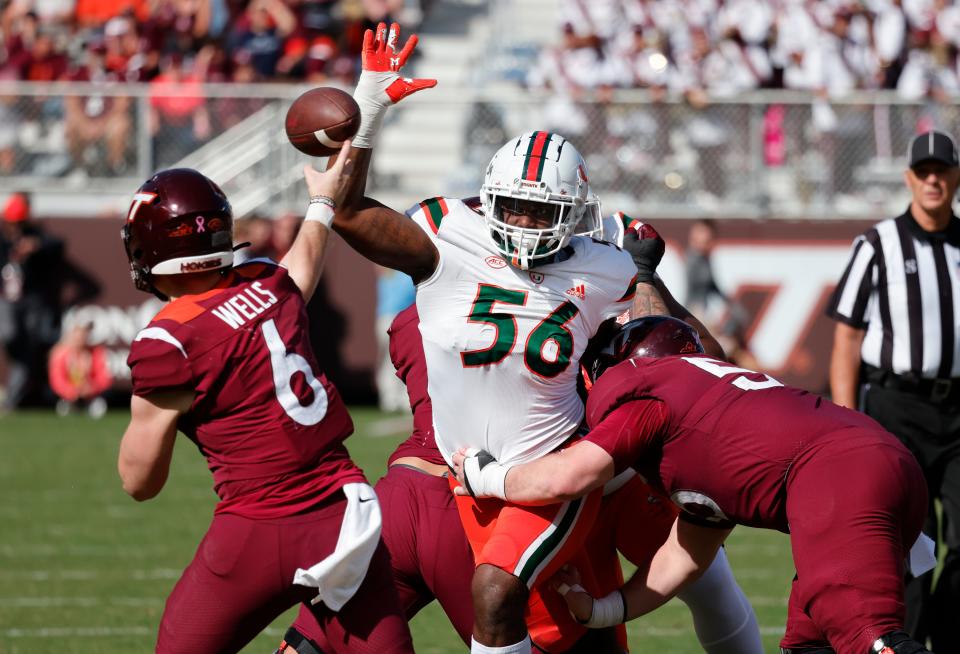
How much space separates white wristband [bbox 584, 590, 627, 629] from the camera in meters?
4.12

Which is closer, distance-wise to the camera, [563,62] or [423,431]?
[423,431]

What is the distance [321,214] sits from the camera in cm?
401

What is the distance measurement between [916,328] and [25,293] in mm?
9086

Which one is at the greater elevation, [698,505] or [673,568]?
[698,505]

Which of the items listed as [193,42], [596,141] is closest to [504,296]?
[596,141]

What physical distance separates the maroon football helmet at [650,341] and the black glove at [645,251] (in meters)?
0.55

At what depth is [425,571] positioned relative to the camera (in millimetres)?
4270

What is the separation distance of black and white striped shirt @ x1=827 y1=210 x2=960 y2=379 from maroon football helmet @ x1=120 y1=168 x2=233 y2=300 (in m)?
3.09

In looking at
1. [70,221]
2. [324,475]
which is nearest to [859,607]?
[324,475]

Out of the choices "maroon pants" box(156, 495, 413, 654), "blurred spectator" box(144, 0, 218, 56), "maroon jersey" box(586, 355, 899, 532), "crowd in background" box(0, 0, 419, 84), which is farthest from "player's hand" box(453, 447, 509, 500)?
"blurred spectator" box(144, 0, 218, 56)

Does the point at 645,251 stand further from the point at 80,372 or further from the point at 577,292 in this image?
the point at 80,372

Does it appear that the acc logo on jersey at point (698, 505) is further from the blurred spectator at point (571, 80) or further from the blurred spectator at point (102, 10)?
the blurred spectator at point (102, 10)

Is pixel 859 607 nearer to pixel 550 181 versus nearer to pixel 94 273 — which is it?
pixel 550 181

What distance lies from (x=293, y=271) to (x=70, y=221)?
31.8 feet
